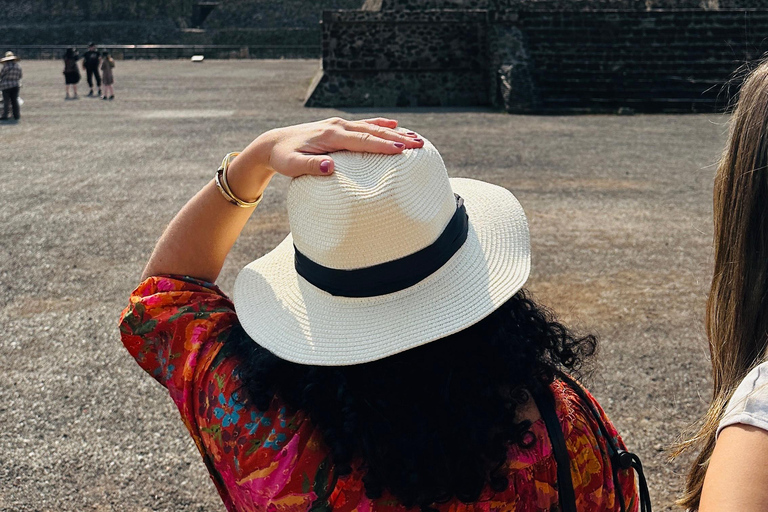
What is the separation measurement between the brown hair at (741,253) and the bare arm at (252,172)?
0.57 m

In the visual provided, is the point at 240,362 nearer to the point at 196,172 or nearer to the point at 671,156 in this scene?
the point at 196,172

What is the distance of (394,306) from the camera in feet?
4.35

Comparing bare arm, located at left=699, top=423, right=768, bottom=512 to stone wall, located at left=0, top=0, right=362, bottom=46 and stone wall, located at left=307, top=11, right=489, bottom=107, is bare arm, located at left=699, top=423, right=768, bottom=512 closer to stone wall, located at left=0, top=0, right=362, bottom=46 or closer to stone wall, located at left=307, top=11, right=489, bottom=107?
stone wall, located at left=307, top=11, right=489, bottom=107

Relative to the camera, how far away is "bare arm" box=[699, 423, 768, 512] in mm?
978

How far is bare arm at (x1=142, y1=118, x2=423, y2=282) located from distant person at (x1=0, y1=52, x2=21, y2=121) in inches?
553

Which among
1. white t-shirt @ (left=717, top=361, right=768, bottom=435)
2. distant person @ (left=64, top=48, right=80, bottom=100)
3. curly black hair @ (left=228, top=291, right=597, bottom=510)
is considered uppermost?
white t-shirt @ (left=717, top=361, right=768, bottom=435)

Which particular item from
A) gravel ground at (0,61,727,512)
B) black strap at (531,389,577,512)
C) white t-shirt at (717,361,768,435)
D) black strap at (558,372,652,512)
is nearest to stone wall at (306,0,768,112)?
gravel ground at (0,61,727,512)

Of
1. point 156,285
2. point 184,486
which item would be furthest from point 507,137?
point 156,285

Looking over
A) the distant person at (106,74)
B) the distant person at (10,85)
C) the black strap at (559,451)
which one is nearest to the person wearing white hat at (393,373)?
the black strap at (559,451)

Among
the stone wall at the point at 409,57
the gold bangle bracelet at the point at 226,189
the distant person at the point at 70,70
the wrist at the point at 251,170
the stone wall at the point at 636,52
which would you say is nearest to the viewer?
the wrist at the point at 251,170

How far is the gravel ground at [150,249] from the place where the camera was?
3.51 meters

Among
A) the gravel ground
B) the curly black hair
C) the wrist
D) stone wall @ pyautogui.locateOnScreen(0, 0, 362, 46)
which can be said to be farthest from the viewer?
stone wall @ pyautogui.locateOnScreen(0, 0, 362, 46)

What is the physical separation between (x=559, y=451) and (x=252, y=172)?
842mm

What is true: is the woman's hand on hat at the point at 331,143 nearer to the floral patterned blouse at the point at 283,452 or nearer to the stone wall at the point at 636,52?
the floral patterned blouse at the point at 283,452
